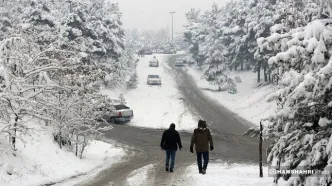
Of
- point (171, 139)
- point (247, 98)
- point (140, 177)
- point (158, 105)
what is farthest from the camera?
point (247, 98)

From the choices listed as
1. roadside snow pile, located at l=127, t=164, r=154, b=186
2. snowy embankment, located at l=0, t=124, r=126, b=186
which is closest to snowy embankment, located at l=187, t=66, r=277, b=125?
roadside snow pile, located at l=127, t=164, r=154, b=186

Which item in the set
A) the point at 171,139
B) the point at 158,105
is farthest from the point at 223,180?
the point at 158,105

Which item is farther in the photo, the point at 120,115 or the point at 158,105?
the point at 158,105

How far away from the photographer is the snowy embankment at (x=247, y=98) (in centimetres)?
3166

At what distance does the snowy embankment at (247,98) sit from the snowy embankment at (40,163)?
621 inches

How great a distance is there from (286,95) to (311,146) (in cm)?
92

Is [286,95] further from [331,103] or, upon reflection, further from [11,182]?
[11,182]

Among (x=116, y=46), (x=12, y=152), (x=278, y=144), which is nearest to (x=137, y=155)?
(x=12, y=152)

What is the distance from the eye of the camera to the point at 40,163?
37.7 ft

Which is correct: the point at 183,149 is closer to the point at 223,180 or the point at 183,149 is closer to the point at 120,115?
the point at 223,180

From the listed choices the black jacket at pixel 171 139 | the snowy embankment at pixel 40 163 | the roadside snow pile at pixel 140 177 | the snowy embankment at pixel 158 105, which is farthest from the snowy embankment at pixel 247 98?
the snowy embankment at pixel 40 163

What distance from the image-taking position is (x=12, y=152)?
11141 mm

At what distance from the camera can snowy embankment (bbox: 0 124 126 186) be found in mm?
10148

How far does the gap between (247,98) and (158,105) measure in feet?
30.4
